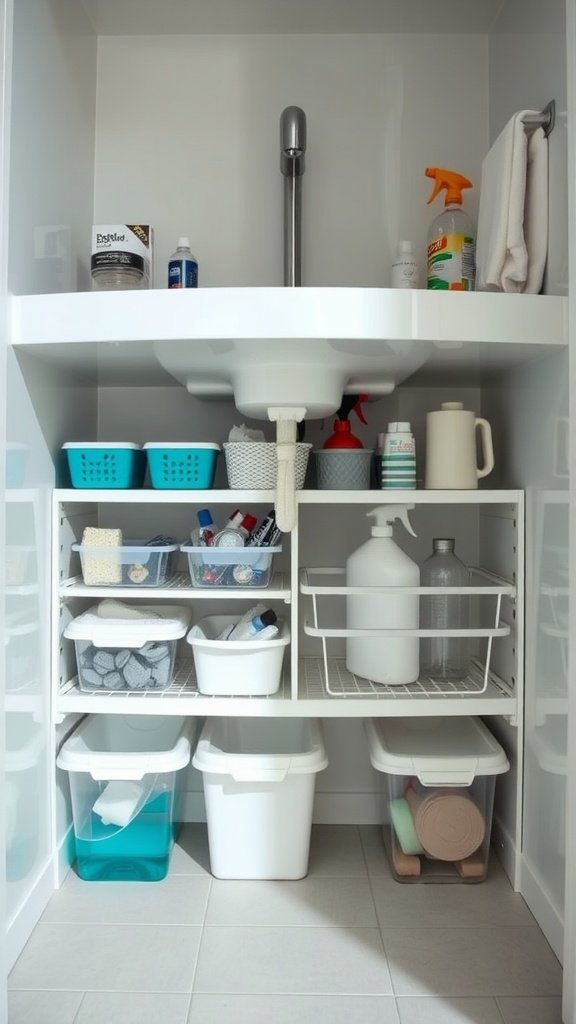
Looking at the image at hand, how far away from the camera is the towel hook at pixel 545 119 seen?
1068 millimetres

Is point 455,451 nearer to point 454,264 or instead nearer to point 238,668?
point 454,264

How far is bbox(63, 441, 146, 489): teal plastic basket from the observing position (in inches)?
47.9

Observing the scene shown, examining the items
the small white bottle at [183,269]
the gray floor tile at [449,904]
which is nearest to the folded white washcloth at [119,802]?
the gray floor tile at [449,904]

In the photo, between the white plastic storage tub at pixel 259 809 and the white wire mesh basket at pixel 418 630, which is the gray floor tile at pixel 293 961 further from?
the white wire mesh basket at pixel 418 630

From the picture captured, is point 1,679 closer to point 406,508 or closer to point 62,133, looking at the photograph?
point 406,508

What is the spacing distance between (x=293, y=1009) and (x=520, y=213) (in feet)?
3.96

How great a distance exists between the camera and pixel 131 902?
1175mm

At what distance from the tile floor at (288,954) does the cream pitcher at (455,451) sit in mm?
719

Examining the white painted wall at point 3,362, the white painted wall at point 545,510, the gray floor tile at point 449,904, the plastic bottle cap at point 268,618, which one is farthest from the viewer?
the plastic bottle cap at point 268,618

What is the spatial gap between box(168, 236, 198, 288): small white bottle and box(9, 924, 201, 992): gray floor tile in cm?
108

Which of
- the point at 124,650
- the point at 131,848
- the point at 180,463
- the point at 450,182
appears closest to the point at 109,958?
the point at 131,848

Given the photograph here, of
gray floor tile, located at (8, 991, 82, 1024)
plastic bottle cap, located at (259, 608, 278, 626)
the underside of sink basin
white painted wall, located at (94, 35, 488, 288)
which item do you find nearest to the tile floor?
gray floor tile, located at (8, 991, 82, 1024)

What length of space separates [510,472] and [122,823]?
3.09 ft

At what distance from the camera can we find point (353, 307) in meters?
1.01
